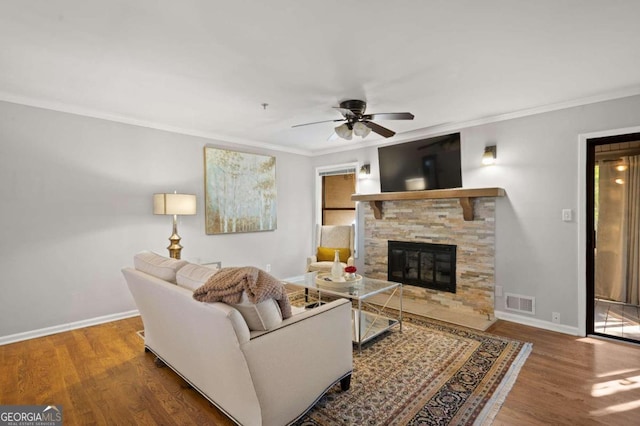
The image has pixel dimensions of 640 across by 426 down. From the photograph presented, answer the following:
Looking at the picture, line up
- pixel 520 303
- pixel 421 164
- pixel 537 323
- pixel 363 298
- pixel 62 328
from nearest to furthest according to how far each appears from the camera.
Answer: pixel 363 298, pixel 62 328, pixel 537 323, pixel 520 303, pixel 421 164

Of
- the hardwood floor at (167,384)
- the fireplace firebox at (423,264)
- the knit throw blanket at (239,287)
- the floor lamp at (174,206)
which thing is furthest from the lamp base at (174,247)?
the fireplace firebox at (423,264)

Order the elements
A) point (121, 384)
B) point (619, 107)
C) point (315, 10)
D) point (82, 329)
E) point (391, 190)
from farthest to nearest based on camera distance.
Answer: point (391, 190), point (82, 329), point (619, 107), point (121, 384), point (315, 10)

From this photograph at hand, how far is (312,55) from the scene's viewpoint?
7.70 ft

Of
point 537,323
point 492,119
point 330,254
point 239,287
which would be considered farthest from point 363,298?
point 492,119

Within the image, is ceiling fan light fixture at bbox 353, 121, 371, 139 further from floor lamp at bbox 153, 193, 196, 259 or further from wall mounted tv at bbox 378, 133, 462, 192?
floor lamp at bbox 153, 193, 196, 259

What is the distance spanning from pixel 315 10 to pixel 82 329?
12.8 feet

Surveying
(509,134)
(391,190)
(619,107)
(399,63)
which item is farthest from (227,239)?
(619,107)

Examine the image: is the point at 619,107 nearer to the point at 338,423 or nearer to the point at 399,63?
the point at 399,63

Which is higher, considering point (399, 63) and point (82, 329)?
point (399, 63)

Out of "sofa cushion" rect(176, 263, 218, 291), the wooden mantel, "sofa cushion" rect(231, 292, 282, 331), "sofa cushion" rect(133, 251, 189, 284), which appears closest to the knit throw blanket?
"sofa cushion" rect(231, 292, 282, 331)

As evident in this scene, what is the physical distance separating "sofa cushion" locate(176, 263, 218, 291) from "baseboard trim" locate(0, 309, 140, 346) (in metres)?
2.31

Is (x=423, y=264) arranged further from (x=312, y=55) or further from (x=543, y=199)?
(x=312, y=55)

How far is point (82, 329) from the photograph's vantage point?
346 cm

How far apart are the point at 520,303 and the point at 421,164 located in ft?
6.78
